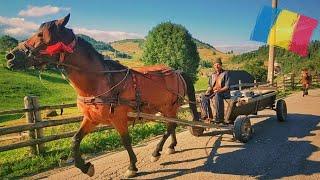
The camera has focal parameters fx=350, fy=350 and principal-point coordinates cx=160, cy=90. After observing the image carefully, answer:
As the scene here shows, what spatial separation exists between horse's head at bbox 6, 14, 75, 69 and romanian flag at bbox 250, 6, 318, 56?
10.9m

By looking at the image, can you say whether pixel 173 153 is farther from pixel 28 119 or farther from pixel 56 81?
pixel 56 81

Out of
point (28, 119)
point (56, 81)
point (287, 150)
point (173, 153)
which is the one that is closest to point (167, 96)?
point (173, 153)

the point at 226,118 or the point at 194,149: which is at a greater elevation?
the point at 226,118

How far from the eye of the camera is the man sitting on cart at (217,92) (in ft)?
29.6

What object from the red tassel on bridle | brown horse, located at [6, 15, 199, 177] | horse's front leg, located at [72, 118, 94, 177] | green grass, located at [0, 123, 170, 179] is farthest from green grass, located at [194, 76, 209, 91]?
the red tassel on bridle

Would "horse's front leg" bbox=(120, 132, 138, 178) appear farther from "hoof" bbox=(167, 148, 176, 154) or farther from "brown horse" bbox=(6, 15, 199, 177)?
"hoof" bbox=(167, 148, 176, 154)

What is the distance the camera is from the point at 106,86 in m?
6.25

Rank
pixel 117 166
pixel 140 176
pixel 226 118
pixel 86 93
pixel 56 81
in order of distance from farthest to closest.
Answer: pixel 56 81 < pixel 226 118 < pixel 117 166 < pixel 140 176 < pixel 86 93

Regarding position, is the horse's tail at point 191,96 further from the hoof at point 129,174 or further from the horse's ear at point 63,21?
the horse's ear at point 63,21

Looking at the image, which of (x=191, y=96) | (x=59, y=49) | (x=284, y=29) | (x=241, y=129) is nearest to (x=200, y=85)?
(x=284, y=29)

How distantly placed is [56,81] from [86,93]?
169 feet

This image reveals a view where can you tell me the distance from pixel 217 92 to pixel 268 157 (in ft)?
7.25

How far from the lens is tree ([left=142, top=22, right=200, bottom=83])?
127ft

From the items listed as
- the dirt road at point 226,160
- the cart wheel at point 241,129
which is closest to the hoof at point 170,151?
the dirt road at point 226,160
